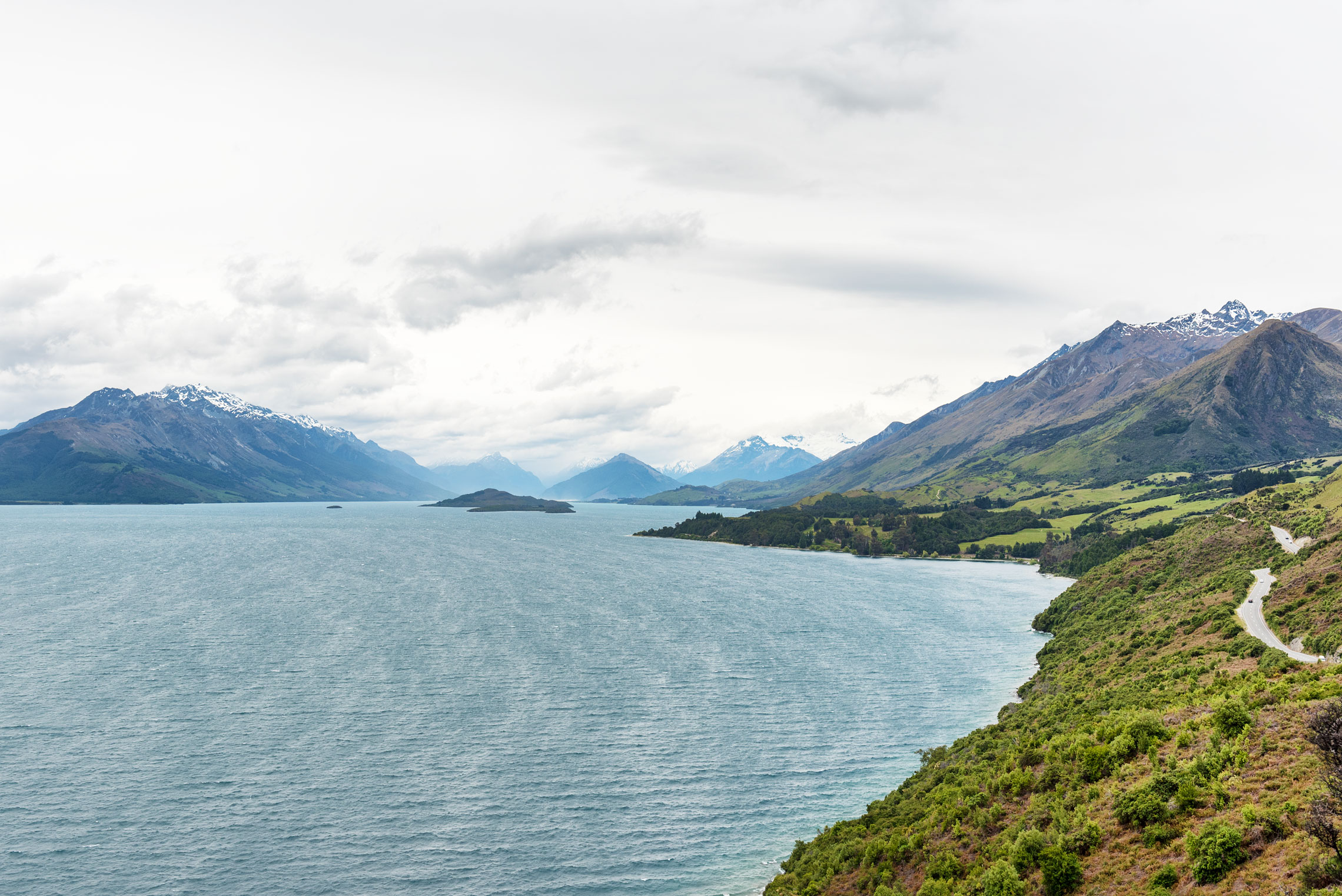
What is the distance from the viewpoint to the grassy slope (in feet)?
114

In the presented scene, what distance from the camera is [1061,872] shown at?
3631 centimetres

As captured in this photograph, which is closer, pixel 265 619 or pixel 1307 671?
pixel 1307 671

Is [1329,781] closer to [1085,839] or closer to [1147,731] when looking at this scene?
[1085,839]

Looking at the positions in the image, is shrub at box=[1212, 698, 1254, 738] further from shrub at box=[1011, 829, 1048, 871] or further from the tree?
the tree

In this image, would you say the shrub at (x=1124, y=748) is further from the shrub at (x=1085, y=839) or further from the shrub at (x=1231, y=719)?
the shrub at (x=1085, y=839)

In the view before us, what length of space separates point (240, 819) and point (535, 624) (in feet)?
274

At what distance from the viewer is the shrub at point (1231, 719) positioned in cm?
4175

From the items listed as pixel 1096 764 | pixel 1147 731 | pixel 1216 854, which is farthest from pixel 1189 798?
pixel 1147 731

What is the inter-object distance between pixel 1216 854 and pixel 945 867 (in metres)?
15.4

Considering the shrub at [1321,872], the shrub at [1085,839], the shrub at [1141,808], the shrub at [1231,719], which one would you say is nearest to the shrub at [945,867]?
the shrub at [1085,839]

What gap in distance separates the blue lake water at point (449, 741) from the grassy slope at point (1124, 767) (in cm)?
891

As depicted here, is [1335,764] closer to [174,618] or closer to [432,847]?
[432,847]

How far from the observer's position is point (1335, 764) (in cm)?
2812

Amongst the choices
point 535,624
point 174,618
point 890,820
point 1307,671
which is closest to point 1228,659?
point 1307,671
